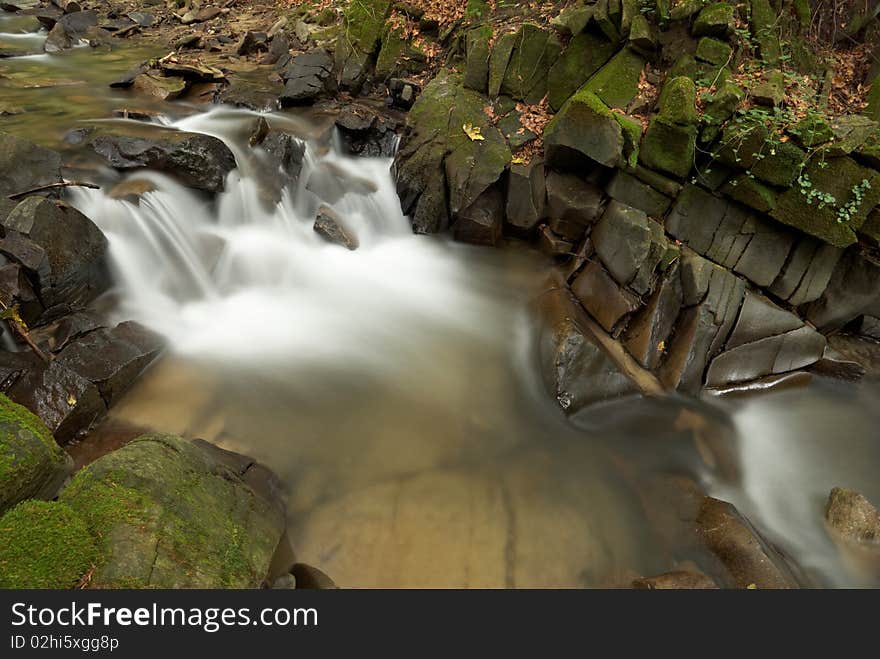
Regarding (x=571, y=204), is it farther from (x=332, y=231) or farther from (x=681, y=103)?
(x=332, y=231)

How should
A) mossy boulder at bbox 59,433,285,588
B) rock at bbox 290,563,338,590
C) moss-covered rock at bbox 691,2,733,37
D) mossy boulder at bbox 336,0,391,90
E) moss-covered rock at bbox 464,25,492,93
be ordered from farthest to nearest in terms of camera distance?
mossy boulder at bbox 336,0,391,90
moss-covered rock at bbox 464,25,492,93
moss-covered rock at bbox 691,2,733,37
rock at bbox 290,563,338,590
mossy boulder at bbox 59,433,285,588

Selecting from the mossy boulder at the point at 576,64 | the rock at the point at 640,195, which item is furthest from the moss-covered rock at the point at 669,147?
the mossy boulder at the point at 576,64

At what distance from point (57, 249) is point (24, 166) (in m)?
1.80

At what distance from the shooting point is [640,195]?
698 centimetres

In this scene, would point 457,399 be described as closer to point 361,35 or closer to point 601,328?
point 601,328

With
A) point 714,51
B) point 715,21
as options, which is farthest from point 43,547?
point 715,21

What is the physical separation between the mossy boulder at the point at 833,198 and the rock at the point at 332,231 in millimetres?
6515

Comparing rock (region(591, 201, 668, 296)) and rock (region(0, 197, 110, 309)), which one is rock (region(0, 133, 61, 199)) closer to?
rock (region(0, 197, 110, 309))

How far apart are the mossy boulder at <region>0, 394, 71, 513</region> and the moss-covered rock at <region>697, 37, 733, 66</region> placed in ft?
29.8

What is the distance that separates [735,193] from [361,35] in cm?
939

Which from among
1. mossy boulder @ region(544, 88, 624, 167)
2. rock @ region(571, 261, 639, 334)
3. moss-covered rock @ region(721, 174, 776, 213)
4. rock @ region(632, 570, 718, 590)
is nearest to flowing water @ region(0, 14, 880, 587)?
rock @ region(632, 570, 718, 590)

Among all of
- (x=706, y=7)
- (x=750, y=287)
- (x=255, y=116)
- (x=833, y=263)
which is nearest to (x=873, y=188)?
(x=833, y=263)

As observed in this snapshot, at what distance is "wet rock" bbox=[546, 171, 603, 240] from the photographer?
291 inches

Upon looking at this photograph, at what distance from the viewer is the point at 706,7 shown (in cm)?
715
